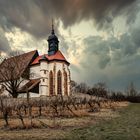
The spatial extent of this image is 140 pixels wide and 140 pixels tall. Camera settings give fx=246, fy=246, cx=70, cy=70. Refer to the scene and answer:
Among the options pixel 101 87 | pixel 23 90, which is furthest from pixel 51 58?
pixel 101 87

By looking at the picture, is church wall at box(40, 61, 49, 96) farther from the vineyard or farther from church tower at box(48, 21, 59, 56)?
the vineyard

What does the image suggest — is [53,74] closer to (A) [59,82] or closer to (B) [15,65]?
(A) [59,82]

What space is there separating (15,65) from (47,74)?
9695 millimetres

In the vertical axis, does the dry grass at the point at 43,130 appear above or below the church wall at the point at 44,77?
below

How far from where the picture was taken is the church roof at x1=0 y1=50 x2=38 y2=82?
215ft

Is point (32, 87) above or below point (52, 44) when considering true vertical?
below

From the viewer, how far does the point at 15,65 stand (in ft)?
227

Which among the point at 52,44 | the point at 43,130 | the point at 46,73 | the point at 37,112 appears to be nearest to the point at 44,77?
the point at 46,73

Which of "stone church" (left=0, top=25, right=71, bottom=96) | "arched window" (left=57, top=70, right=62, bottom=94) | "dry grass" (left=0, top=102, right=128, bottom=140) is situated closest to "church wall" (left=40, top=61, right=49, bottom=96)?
"stone church" (left=0, top=25, right=71, bottom=96)

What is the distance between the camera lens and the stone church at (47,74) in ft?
214

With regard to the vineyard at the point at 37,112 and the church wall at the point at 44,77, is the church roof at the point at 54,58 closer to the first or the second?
the church wall at the point at 44,77

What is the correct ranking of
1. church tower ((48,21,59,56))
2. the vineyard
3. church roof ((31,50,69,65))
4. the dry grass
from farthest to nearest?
church tower ((48,21,59,56)) < church roof ((31,50,69,65)) < the vineyard < the dry grass

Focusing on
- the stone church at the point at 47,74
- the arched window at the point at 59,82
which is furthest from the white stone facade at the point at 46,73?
the arched window at the point at 59,82

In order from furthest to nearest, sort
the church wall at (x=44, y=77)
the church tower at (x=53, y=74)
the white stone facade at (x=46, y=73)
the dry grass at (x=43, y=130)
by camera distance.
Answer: the church tower at (x=53, y=74)
the white stone facade at (x=46, y=73)
the church wall at (x=44, y=77)
the dry grass at (x=43, y=130)
